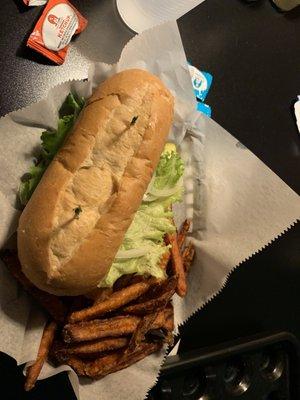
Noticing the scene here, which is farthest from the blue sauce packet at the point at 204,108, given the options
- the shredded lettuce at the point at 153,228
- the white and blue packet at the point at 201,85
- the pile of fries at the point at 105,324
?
the pile of fries at the point at 105,324

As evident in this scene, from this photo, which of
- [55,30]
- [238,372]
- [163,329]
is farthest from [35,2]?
[238,372]

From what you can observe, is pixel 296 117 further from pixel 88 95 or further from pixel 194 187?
pixel 88 95

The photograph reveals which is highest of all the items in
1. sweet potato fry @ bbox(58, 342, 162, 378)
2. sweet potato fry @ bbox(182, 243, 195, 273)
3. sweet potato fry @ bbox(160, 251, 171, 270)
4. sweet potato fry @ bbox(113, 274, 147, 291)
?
sweet potato fry @ bbox(160, 251, 171, 270)

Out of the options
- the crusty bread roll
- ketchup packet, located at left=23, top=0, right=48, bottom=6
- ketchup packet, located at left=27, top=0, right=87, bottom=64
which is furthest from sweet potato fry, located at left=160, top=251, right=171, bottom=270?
ketchup packet, located at left=23, top=0, right=48, bottom=6

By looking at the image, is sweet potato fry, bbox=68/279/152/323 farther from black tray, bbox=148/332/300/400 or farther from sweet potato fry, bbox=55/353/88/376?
black tray, bbox=148/332/300/400

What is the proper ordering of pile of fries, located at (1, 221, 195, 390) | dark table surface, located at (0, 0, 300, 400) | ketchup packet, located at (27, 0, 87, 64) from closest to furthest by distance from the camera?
pile of fries, located at (1, 221, 195, 390) → ketchup packet, located at (27, 0, 87, 64) → dark table surface, located at (0, 0, 300, 400)

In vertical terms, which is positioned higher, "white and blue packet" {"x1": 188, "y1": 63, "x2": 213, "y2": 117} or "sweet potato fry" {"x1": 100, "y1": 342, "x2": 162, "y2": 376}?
"white and blue packet" {"x1": 188, "y1": 63, "x2": 213, "y2": 117}

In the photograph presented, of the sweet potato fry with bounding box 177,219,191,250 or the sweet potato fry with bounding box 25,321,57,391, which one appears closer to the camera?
the sweet potato fry with bounding box 25,321,57,391

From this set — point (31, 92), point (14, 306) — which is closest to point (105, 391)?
point (14, 306)

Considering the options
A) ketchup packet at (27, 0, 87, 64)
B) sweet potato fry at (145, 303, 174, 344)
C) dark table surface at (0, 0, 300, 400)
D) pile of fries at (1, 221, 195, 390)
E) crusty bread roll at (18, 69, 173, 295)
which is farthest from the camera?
dark table surface at (0, 0, 300, 400)
